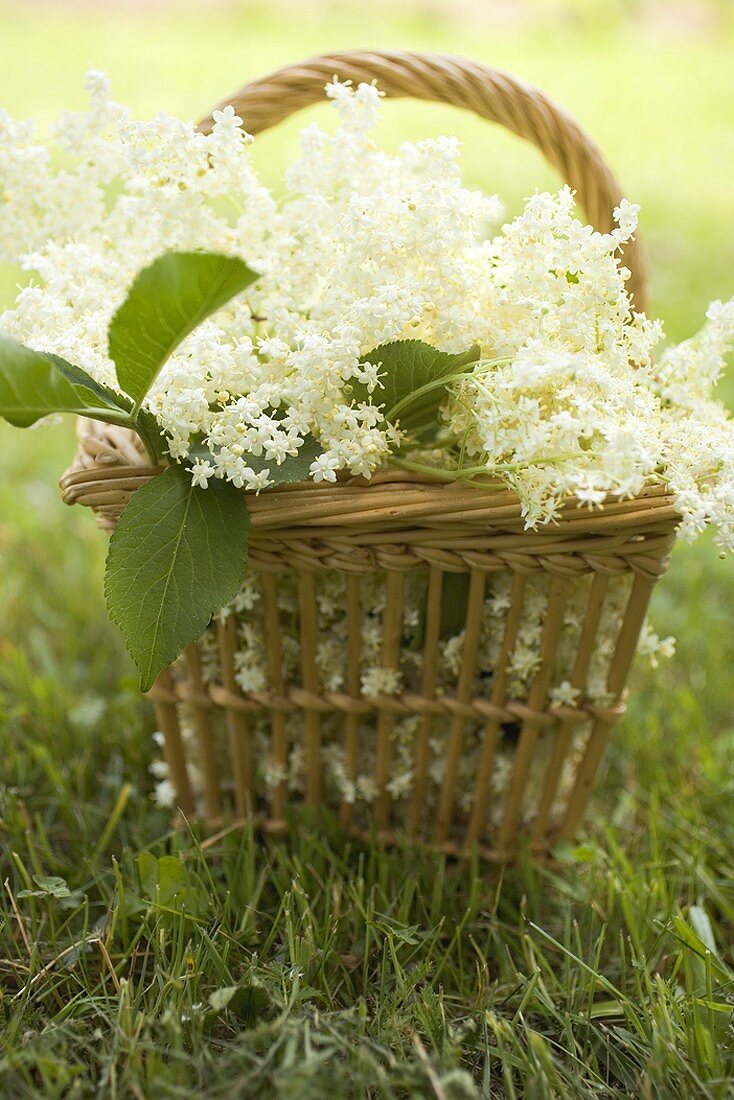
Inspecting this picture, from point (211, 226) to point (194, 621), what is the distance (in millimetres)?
356

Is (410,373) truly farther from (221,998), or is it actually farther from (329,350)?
(221,998)

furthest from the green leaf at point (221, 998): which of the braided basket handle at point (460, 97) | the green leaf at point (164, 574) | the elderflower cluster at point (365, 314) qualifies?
the braided basket handle at point (460, 97)

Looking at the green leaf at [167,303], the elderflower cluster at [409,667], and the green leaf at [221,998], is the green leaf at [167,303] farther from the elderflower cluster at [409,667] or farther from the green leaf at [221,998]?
the green leaf at [221,998]

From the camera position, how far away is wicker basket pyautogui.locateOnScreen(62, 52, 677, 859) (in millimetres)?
841

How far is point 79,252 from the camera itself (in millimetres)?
915

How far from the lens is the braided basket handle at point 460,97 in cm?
95

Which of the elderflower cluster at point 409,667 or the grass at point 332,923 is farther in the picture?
the elderflower cluster at point 409,667

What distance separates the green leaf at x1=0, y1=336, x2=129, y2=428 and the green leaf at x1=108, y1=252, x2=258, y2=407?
0.04 meters

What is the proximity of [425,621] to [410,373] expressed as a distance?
0.25 m

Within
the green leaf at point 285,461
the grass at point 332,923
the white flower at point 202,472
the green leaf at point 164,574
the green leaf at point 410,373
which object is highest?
the green leaf at point 410,373

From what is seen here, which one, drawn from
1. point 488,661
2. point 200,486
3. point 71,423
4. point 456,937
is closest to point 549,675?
point 488,661

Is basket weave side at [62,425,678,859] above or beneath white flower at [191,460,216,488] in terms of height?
beneath

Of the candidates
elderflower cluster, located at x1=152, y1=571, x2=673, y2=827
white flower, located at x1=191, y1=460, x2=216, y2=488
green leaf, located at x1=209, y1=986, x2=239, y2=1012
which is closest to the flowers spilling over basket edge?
white flower, located at x1=191, y1=460, x2=216, y2=488

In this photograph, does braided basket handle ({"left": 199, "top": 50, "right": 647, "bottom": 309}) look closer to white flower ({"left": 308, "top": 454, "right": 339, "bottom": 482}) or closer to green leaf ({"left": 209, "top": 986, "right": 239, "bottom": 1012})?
white flower ({"left": 308, "top": 454, "right": 339, "bottom": 482})
